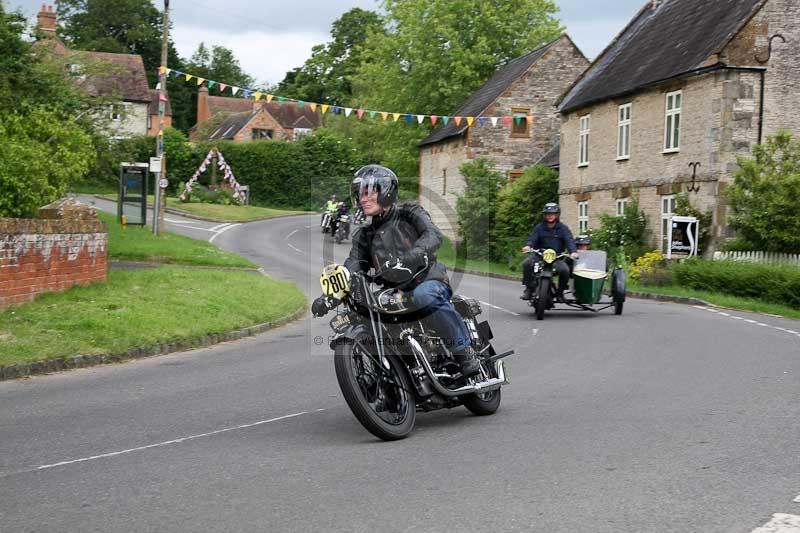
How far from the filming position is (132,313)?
15.0 metres

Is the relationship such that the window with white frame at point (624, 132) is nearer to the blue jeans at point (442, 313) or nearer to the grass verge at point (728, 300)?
the grass verge at point (728, 300)

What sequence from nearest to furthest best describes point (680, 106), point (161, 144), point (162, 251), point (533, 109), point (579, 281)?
point (579, 281)
point (162, 251)
point (680, 106)
point (161, 144)
point (533, 109)

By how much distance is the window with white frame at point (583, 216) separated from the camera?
38.8m

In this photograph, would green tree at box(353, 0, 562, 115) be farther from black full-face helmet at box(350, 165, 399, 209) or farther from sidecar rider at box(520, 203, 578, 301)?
black full-face helmet at box(350, 165, 399, 209)

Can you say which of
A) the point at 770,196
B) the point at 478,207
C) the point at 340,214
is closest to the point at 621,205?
the point at 478,207

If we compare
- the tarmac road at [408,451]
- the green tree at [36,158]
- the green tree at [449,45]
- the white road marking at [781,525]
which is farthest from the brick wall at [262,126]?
the white road marking at [781,525]

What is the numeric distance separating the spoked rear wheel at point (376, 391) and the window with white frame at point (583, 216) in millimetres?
31849

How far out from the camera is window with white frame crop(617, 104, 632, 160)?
1374 inches

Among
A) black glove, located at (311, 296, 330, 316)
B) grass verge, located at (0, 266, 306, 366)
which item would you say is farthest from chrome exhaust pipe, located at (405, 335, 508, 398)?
grass verge, located at (0, 266, 306, 366)

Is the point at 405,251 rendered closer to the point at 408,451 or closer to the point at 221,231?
the point at 408,451

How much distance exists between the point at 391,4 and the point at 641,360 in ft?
172

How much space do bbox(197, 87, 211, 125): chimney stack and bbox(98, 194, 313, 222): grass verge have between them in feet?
139

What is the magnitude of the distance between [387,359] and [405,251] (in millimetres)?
954

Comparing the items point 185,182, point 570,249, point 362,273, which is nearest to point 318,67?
point 185,182
